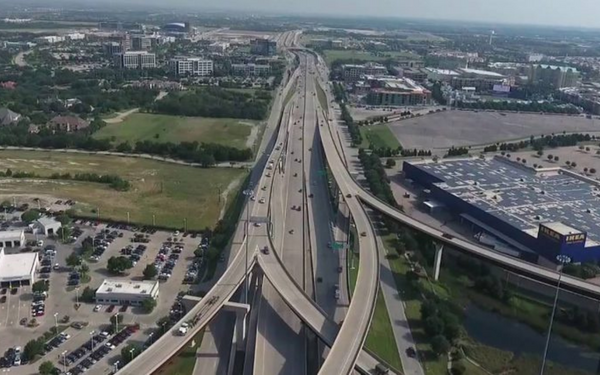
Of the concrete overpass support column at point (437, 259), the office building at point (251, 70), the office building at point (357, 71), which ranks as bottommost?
the concrete overpass support column at point (437, 259)

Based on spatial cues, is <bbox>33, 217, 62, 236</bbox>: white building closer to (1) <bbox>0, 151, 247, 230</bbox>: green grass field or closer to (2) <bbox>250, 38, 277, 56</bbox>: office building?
(1) <bbox>0, 151, 247, 230</bbox>: green grass field

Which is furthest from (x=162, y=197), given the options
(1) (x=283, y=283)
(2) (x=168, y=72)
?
(2) (x=168, y=72)

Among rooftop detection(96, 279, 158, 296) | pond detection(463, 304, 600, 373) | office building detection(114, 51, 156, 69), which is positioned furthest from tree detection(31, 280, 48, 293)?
office building detection(114, 51, 156, 69)

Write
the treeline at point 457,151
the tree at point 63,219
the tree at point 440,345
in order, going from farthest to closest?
the treeline at point 457,151
the tree at point 63,219
the tree at point 440,345

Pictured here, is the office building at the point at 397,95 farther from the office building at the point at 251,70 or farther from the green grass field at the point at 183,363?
the green grass field at the point at 183,363

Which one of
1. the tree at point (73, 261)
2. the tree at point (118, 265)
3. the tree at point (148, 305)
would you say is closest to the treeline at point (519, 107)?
the tree at point (118, 265)

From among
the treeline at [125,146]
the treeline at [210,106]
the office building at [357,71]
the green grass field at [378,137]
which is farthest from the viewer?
the office building at [357,71]

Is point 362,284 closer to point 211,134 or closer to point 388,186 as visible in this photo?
point 388,186

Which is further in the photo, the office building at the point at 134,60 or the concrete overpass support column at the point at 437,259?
the office building at the point at 134,60

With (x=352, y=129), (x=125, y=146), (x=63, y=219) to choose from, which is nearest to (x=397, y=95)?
(x=352, y=129)
